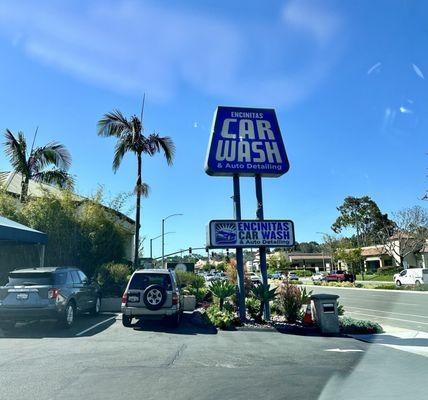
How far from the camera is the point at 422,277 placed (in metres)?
39.2

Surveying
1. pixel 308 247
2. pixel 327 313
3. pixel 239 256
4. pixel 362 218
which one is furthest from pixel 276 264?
pixel 327 313

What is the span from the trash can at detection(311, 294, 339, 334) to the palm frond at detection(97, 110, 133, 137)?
16.1 metres

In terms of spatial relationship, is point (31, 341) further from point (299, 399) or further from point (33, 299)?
point (299, 399)

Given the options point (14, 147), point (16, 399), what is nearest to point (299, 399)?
point (16, 399)

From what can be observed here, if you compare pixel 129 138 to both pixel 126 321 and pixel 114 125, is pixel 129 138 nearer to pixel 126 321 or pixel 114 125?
pixel 114 125

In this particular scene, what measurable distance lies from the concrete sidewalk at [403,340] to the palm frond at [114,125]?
57.0 feet

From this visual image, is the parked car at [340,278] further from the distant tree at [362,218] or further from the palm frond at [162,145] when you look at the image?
the palm frond at [162,145]

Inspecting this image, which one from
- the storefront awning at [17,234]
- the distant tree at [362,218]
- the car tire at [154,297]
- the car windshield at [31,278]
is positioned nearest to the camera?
the car windshield at [31,278]

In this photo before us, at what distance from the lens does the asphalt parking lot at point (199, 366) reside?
624cm

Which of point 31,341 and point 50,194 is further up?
point 50,194

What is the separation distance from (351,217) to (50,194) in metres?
66.8

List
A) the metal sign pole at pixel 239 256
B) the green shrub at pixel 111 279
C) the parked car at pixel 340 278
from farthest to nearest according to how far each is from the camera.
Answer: the parked car at pixel 340 278 → the green shrub at pixel 111 279 → the metal sign pole at pixel 239 256

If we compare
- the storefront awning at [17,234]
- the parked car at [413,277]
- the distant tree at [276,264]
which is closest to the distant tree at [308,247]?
the distant tree at [276,264]

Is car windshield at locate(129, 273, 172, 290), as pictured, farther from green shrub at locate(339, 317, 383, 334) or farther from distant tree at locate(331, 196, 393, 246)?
distant tree at locate(331, 196, 393, 246)
